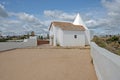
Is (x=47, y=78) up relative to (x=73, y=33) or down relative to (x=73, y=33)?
down

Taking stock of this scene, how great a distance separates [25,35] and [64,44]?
57.7 ft

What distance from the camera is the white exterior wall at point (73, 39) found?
31156 millimetres

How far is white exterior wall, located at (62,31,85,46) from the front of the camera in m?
→ 31.2

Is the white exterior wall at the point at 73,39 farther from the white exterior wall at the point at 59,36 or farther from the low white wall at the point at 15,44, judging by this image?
the low white wall at the point at 15,44

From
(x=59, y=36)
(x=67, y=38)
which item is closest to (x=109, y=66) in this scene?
(x=67, y=38)

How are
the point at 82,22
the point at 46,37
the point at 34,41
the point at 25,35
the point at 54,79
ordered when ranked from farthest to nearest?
the point at 46,37
the point at 25,35
the point at 82,22
the point at 34,41
the point at 54,79

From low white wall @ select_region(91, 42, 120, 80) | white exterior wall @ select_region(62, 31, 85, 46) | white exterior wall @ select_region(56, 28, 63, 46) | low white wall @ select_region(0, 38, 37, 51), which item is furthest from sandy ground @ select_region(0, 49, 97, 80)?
white exterior wall @ select_region(56, 28, 63, 46)

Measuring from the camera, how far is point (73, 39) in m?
31.9

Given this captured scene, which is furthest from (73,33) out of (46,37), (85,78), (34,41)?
(85,78)

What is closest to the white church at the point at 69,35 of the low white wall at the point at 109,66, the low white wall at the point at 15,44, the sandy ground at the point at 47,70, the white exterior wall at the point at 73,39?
the white exterior wall at the point at 73,39

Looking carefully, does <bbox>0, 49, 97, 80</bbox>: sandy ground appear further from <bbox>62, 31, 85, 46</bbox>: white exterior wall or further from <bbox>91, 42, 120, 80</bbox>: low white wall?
<bbox>62, 31, 85, 46</bbox>: white exterior wall

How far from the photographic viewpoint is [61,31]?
31.6 m

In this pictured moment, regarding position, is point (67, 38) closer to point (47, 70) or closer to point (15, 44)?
point (15, 44)

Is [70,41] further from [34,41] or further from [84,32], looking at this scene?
[34,41]
